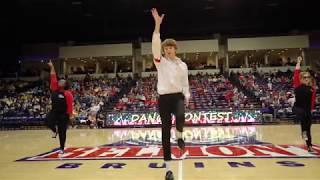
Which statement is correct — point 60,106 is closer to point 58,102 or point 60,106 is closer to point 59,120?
point 58,102

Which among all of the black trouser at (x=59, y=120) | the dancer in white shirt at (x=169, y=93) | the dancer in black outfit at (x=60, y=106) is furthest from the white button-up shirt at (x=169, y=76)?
the black trouser at (x=59, y=120)

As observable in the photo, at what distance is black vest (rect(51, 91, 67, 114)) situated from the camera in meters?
7.21

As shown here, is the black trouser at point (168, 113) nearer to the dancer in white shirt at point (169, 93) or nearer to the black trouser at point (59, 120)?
the dancer in white shirt at point (169, 93)

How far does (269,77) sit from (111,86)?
1248 cm

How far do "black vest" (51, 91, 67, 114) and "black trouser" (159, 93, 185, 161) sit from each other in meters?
3.26

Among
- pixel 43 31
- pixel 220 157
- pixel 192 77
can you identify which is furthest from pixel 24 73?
pixel 220 157

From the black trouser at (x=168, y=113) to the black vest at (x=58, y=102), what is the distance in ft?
10.7

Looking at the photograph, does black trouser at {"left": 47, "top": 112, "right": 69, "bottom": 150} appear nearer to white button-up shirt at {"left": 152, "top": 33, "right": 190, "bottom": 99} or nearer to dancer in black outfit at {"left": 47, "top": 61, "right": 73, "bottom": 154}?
dancer in black outfit at {"left": 47, "top": 61, "right": 73, "bottom": 154}

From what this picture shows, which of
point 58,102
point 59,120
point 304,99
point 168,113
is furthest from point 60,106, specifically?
point 304,99

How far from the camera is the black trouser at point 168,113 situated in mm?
4566

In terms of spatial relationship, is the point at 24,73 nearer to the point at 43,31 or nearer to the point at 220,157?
the point at 43,31

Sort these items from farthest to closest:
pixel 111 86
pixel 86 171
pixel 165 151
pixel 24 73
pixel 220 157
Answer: pixel 24 73
pixel 111 86
pixel 220 157
pixel 86 171
pixel 165 151

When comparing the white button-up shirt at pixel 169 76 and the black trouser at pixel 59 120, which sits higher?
the white button-up shirt at pixel 169 76

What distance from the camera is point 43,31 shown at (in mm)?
31203
